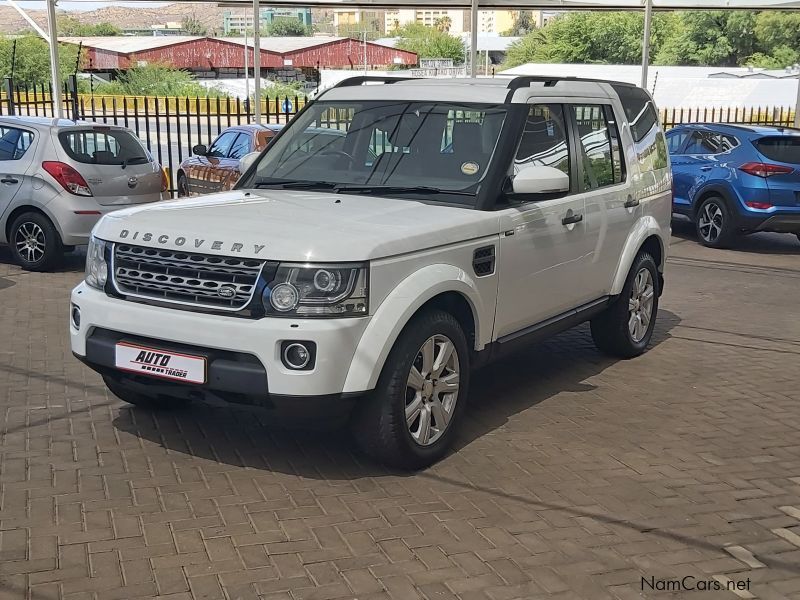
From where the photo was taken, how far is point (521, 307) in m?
5.72

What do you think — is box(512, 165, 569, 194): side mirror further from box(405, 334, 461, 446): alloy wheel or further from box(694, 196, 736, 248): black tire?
box(694, 196, 736, 248): black tire

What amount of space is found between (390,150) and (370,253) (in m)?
1.52

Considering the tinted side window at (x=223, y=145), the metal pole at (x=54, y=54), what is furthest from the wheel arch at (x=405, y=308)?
the metal pole at (x=54, y=54)

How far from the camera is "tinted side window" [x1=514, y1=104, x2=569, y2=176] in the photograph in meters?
5.80

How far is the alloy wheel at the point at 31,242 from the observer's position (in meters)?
10.4

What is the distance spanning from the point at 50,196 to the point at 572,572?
8058 mm

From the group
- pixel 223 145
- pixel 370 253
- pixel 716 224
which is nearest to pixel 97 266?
pixel 370 253

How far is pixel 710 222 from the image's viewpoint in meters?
13.5

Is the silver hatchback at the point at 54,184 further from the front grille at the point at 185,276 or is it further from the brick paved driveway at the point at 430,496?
the front grille at the point at 185,276

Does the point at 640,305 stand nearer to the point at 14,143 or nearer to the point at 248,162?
the point at 248,162

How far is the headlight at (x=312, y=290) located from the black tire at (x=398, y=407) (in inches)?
16.2

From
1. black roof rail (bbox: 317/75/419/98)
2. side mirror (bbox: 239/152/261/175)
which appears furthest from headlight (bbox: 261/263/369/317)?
black roof rail (bbox: 317/75/419/98)

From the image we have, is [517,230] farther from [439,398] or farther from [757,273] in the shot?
[757,273]

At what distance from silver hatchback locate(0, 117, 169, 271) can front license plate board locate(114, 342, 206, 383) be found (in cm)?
589
